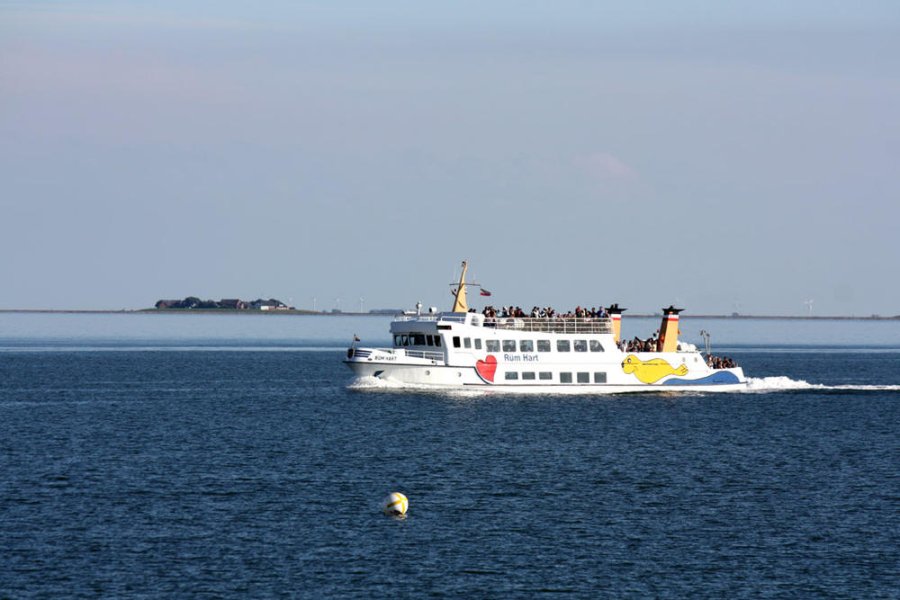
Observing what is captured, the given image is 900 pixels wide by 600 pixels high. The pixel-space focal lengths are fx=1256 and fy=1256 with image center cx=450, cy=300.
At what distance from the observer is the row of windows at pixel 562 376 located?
105312 mm

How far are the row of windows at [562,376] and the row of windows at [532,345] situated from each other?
6.49ft

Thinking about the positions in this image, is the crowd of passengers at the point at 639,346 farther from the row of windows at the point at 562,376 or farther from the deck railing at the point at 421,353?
the deck railing at the point at 421,353

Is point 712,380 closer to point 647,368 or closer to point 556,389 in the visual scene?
point 647,368

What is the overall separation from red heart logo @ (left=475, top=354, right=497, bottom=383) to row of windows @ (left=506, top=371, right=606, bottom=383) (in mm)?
1549

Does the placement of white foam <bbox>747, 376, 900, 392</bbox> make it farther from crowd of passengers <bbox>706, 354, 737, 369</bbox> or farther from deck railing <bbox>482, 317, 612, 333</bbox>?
deck railing <bbox>482, 317, 612, 333</bbox>

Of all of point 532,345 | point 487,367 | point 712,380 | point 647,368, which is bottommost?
point 712,380

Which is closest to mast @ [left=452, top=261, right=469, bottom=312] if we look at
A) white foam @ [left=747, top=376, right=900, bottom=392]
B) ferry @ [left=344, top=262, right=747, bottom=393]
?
ferry @ [left=344, top=262, right=747, bottom=393]

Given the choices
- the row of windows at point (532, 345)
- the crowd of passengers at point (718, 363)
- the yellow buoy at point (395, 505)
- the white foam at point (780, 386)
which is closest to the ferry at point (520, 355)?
the row of windows at point (532, 345)

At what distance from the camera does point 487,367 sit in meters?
104

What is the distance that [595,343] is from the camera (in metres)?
107

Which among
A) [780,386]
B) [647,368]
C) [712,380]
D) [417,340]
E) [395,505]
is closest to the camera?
[395,505]

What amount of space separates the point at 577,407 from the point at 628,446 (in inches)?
872

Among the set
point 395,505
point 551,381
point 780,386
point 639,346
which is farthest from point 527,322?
Answer: point 395,505

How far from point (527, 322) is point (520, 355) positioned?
287cm
